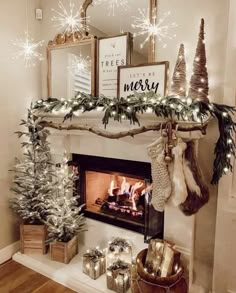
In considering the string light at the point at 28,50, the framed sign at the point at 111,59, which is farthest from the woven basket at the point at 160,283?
the string light at the point at 28,50

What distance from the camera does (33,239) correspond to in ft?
8.72

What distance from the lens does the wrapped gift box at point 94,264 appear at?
2.26m

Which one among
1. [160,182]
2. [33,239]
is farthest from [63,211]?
[160,182]

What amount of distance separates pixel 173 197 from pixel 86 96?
1103 mm

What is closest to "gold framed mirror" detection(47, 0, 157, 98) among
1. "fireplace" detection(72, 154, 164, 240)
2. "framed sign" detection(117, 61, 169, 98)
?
"framed sign" detection(117, 61, 169, 98)

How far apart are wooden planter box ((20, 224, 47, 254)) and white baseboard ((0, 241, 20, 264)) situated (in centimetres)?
13

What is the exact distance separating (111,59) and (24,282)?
6.75 ft

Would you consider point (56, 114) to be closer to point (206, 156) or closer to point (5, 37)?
point (5, 37)

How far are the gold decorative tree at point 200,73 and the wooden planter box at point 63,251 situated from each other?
1.72 m

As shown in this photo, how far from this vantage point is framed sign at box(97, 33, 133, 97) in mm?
2266

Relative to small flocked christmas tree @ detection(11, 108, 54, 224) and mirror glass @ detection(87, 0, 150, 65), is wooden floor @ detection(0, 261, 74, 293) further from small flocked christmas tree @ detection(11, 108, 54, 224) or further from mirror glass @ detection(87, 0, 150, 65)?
mirror glass @ detection(87, 0, 150, 65)

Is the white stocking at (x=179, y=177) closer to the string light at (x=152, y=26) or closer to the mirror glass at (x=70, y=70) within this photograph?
the string light at (x=152, y=26)

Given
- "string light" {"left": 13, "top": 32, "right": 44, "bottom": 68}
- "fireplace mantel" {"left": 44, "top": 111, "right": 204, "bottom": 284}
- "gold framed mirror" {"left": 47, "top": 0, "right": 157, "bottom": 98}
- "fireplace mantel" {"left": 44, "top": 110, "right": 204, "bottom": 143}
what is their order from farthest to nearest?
"string light" {"left": 13, "top": 32, "right": 44, "bottom": 68} → "gold framed mirror" {"left": 47, "top": 0, "right": 157, "bottom": 98} → "fireplace mantel" {"left": 44, "top": 111, "right": 204, "bottom": 284} → "fireplace mantel" {"left": 44, "top": 110, "right": 204, "bottom": 143}

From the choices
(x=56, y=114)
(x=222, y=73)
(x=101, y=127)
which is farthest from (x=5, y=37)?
(x=222, y=73)
